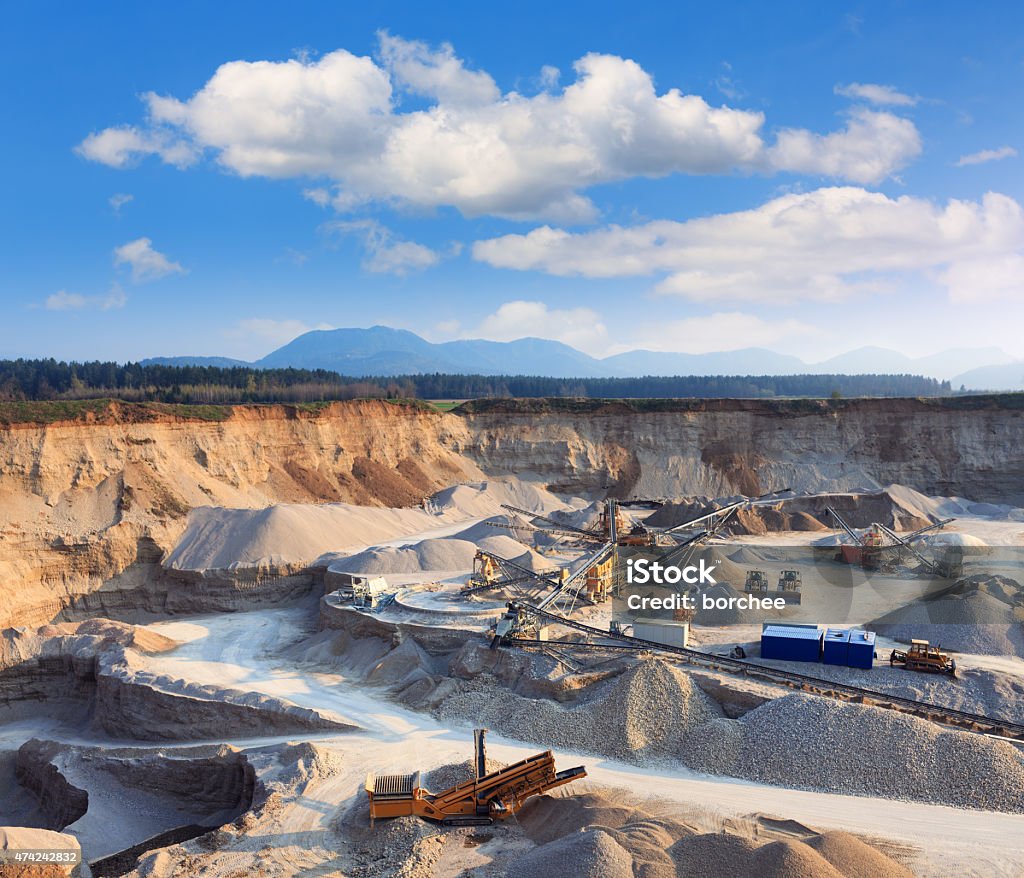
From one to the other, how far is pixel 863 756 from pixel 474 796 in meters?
10.2

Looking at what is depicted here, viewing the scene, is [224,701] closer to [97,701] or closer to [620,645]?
[97,701]

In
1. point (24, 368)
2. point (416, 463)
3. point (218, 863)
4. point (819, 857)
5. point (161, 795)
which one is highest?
point (24, 368)

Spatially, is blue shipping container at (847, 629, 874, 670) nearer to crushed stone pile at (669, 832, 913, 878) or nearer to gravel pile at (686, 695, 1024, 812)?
gravel pile at (686, 695, 1024, 812)

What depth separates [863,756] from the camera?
65.5ft

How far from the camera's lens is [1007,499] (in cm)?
6494

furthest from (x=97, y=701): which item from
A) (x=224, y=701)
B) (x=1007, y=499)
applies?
(x=1007, y=499)

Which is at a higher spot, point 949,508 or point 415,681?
point 949,508

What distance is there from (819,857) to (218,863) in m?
13.2

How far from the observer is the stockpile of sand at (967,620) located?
2764 centimetres

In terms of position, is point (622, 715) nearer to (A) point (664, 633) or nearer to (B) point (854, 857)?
(A) point (664, 633)

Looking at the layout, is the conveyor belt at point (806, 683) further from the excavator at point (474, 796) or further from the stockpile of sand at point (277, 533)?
the stockpile of sand at point (277, 533)

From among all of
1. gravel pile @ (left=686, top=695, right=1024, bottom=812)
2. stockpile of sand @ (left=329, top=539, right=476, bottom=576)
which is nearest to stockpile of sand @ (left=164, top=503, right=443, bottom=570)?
stockpile of sand @ (left=329, top=539, right=476, bottom=576)

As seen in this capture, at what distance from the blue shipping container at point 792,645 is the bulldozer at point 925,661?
246 centimetres

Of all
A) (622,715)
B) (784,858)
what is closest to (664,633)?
(622,715)
